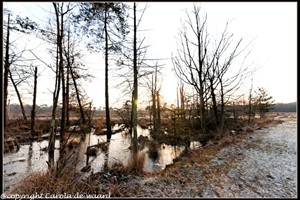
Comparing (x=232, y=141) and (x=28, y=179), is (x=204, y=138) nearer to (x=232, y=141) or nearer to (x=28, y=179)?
(x=232, y=141)

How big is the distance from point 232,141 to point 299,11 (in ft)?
26.7

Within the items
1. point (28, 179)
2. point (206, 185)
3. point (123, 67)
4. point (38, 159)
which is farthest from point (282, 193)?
point (38, 159)

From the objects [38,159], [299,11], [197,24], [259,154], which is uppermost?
[197,24]

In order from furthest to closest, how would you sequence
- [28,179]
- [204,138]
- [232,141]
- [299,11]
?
1. [204,138]
2. [232,141]
3. [28,179]
4. [299,11]

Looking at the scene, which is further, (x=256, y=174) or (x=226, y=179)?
→ (x=256, y=174)

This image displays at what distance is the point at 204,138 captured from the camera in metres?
13.2

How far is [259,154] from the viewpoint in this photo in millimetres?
7543

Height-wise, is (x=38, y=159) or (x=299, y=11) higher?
(x=299, y=11)

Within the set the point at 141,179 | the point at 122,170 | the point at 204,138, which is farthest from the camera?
the point at 204,138

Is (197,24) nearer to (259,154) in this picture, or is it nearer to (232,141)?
(232,141)

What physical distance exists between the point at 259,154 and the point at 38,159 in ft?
30.4

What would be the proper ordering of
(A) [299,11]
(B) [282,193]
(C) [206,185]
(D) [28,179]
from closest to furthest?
(A) [299,11]
(D) [28,179]
(B) [282,193]
(C) [206,185]

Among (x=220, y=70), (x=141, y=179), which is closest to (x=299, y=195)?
(x=141, y=179)

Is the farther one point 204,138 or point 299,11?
point 204,138
